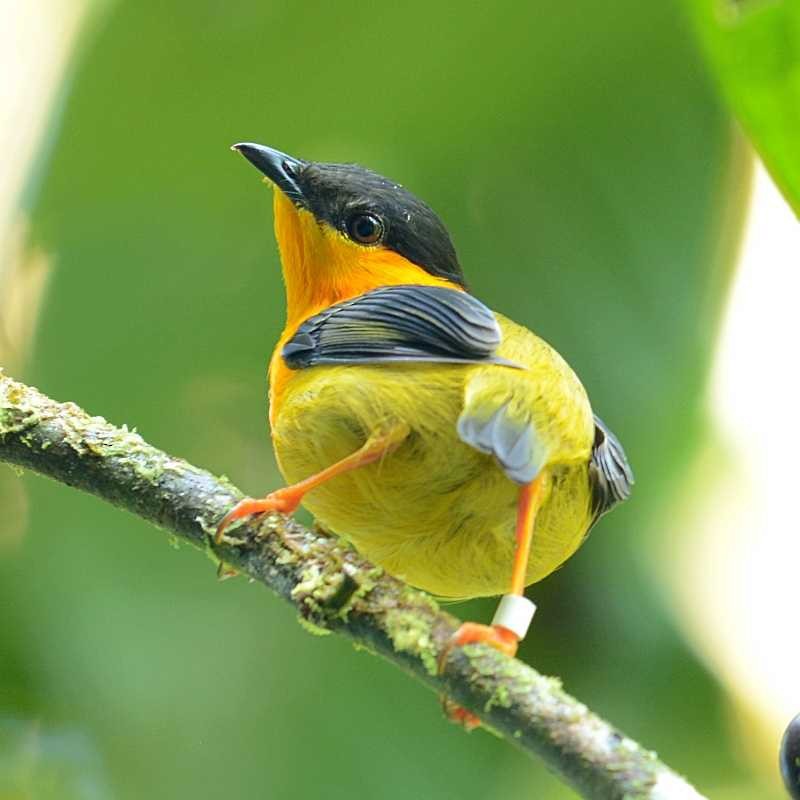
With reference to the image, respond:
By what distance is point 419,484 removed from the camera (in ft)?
6.76

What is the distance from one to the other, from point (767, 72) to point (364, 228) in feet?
6.18

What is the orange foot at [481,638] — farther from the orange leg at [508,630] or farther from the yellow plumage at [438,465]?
the yellow plumage at [438,465]

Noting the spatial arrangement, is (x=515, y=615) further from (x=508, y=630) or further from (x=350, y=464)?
(x=350, y=464)

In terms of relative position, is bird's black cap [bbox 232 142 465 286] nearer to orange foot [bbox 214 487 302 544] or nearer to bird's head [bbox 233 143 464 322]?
bird's head [bbox 233 143 464 322]

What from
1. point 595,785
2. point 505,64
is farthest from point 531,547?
point 505,64

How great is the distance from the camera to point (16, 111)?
11.3 ft

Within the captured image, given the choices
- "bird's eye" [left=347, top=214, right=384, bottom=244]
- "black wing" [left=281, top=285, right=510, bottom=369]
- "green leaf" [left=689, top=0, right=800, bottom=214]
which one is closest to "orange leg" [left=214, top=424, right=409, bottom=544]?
"black wing" [left=281, top=285, right=510, bottom=369]

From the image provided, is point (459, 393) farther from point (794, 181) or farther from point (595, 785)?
point (794, 181)

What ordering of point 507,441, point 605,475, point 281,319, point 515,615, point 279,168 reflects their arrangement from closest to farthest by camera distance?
point 515,615
point 507,441
point 605,475
point 279,168
point 281,319

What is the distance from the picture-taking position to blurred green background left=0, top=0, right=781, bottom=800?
3.62 m

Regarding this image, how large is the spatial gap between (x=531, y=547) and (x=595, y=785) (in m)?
0.91

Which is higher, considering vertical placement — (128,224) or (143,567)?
(128,224)

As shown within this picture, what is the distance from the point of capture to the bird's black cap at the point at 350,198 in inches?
108

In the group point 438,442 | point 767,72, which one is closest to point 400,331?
point 438,442
